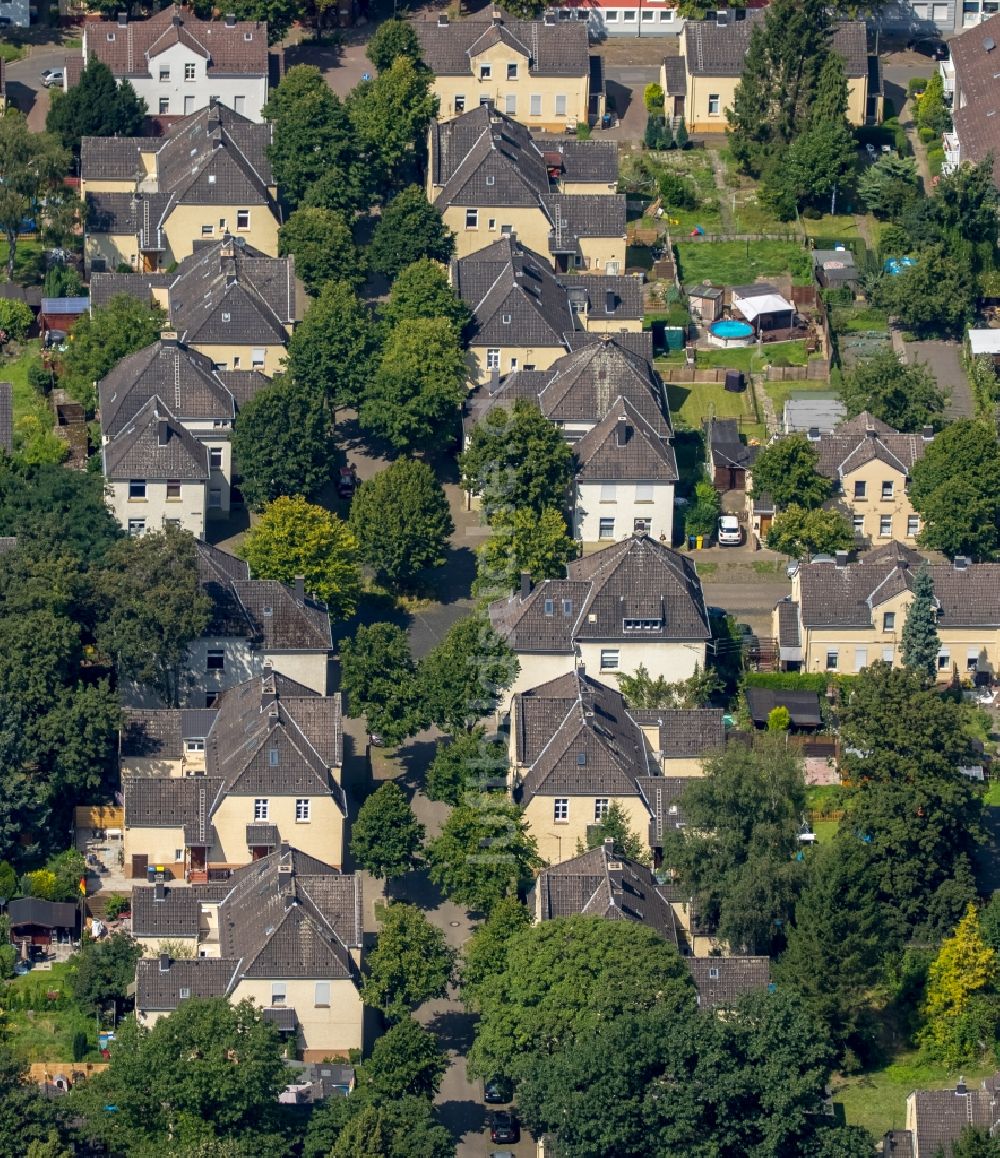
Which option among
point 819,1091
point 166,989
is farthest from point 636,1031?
point 166,989

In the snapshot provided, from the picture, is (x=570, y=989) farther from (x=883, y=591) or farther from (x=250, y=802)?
(x=883, y=591)

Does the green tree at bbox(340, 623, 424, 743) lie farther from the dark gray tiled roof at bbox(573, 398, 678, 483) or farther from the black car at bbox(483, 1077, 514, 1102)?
the black car at bbox(483, 1077, 514, 1102)

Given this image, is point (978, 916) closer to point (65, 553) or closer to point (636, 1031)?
point (636, 1031)

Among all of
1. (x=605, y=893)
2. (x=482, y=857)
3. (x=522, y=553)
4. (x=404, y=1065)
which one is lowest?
(x=404, y=1065)

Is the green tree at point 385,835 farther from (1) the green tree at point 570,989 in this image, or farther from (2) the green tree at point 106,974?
(2) the green tree at point 106,974

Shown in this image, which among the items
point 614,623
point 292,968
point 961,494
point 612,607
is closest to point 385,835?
point 292,968

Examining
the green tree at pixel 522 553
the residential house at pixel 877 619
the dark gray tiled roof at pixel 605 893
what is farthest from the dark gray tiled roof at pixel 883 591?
the dark gray tiled roof at pixel 605 893
